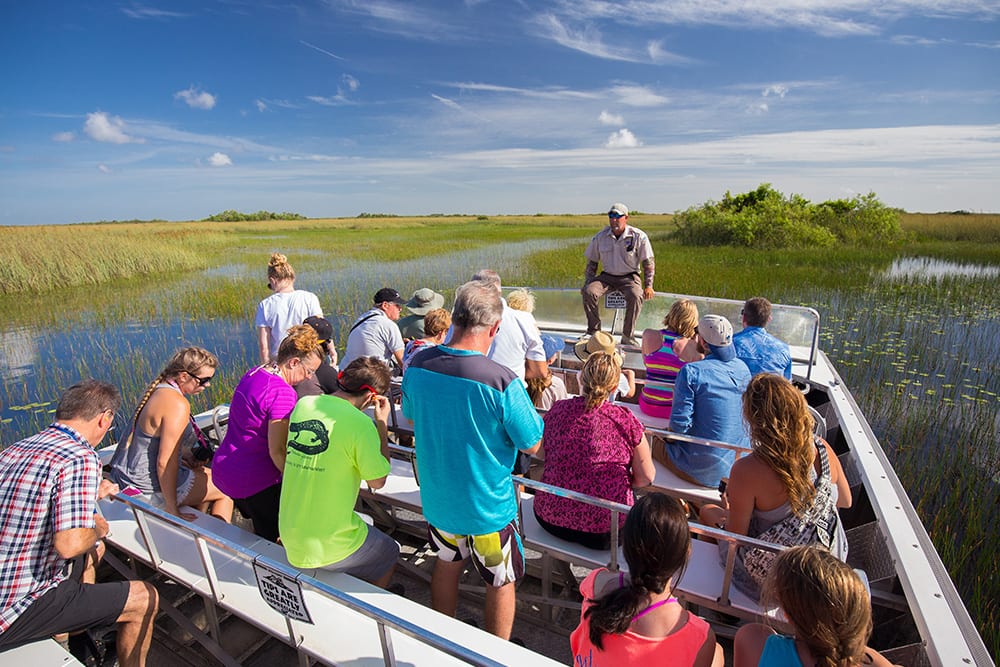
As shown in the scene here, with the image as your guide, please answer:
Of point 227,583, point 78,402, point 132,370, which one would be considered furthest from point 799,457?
point 132,370

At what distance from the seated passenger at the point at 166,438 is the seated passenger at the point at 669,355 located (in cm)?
307

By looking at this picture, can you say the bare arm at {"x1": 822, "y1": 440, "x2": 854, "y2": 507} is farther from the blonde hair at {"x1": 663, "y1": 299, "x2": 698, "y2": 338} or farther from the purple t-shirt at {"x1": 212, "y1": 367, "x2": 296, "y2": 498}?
the purple t-shirt at {"x1": 212, "y1": 367, "x2": 296, "y2": 498}

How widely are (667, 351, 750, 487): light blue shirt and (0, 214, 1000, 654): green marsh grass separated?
1783 mm

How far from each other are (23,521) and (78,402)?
48 centimetres

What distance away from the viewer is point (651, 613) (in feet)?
4.82

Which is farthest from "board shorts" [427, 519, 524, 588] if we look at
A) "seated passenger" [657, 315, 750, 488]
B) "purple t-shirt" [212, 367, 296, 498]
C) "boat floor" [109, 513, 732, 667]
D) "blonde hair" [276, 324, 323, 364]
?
"seated passenger" [657, 315, 750, 488]

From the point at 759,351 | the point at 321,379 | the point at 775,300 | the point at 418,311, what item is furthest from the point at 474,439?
the point at 775,300

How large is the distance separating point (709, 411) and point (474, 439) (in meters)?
1.72

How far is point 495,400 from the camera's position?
1.87 m

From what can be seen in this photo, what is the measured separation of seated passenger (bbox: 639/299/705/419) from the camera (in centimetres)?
376

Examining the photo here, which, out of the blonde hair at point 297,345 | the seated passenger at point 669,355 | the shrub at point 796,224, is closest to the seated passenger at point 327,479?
the blonde hair at point 297,345

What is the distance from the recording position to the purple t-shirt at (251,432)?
2.56 meters

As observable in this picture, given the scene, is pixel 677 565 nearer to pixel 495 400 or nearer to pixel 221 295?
pixel 495 400

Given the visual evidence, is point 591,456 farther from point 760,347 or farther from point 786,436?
point 760,347
